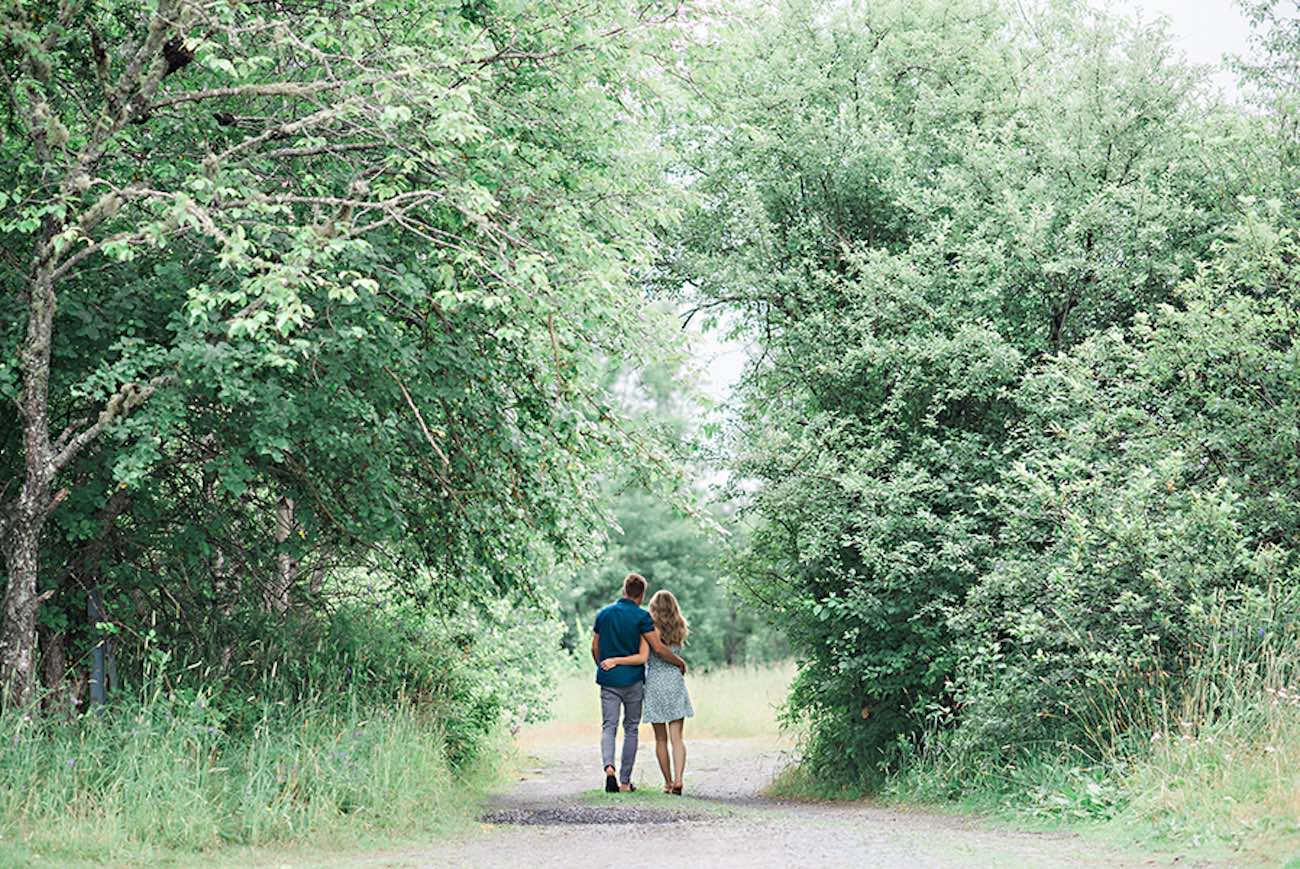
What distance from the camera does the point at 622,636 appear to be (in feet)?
42.8

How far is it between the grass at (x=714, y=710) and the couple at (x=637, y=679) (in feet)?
30.8

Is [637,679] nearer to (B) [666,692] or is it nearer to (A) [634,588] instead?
(B) [666,692]

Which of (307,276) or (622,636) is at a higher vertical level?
(307,276)

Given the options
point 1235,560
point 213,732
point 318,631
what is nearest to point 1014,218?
point 1235,560

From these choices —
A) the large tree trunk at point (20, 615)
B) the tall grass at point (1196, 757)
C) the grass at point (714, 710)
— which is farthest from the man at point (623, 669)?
the grass at point (714, 710)

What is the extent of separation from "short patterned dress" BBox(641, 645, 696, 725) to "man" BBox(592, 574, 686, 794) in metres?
0.09

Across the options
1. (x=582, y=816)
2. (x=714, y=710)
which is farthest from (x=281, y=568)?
(x=714, y=710)

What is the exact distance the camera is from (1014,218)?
43.3ft

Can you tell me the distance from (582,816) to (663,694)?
2.53m

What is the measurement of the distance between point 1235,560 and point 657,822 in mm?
4655

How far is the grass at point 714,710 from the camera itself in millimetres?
24281

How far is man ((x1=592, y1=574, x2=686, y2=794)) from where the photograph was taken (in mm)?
12992

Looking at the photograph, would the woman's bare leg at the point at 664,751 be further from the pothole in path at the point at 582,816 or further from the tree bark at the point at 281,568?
the tree bark at the point at 281,568

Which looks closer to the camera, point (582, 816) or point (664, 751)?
point (582, 816)
